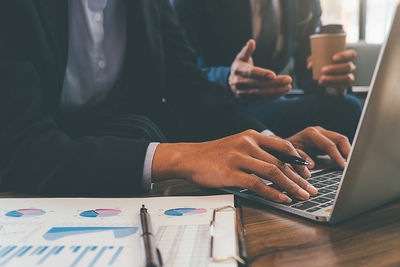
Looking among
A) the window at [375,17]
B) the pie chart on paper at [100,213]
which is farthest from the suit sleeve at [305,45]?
the window at [375,17]

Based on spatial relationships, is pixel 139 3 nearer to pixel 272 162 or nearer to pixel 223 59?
pixel 272 162

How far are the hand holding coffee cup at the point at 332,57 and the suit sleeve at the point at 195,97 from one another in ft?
1.04

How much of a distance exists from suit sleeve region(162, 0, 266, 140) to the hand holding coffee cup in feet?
1.04

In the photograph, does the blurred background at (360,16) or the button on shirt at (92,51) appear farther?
the blurred background at (360,16)

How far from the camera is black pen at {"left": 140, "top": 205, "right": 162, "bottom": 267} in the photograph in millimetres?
316

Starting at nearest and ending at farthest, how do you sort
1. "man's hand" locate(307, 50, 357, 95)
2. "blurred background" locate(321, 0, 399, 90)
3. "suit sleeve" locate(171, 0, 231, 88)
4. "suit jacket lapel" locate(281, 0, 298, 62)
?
"man's hand" locate(307, 50, 357, 95), "suit sleeve" locate(171, 0, 231, 88), "suit jacket lapel" locate(281, 0, 298, 62), "blurred background" locate(321, 0, 399, 90)

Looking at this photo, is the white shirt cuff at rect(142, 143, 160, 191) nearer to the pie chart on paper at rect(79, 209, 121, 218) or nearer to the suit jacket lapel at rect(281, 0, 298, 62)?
the pie chart on paper at rect(79, 209, 121, 218)

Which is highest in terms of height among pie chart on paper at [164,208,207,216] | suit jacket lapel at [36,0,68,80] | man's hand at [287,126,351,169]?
suit jacket lapel at [36,0,68,80]

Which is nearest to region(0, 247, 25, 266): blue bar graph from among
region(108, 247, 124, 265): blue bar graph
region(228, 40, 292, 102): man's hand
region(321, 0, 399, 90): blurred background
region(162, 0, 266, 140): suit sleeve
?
region(108, 247, 124, 265): blue bar graph

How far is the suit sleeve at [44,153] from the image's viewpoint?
0.62 metres

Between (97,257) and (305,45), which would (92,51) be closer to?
(97,257)

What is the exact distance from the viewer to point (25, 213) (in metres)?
0.52

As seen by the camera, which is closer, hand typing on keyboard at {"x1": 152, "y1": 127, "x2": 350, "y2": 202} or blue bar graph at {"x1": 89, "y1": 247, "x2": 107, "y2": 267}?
blue bar graph at {"x1": 89, "y1": 247, "x2": 107, "y2": 267}

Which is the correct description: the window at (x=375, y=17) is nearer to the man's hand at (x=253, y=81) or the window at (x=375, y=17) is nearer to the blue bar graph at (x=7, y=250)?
the man's hand at (x=253, y=81)
